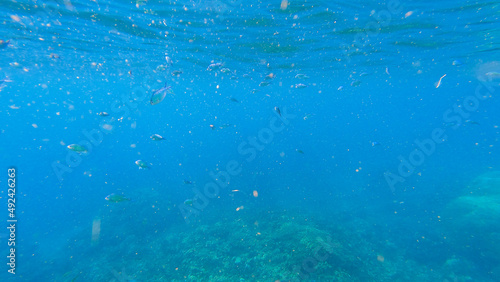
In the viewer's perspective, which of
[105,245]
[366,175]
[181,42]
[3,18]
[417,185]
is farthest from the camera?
[366,175]

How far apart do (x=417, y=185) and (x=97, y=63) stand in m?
35.8

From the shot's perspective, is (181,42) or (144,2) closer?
(144,2)

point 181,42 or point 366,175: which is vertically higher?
point 181,42

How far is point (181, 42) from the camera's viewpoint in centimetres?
1672

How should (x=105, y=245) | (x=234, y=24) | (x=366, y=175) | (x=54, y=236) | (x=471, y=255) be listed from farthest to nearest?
1. (x=366, y=175)
2. (x=54, y=236)
3. (x=105, y=245)
4. (x=234, y=24)
5. (x=471, y=255)

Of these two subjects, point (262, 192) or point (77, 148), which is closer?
point (77, 148)

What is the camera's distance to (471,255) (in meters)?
10.6

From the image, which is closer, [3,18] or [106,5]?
[106,5]

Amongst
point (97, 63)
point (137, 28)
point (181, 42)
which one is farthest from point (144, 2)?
point (97, 63)

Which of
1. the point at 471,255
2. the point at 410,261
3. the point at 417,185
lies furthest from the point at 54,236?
the point at 417,185

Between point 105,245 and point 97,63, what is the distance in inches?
744

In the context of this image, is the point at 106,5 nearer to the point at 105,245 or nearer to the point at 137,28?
the point at 137,28

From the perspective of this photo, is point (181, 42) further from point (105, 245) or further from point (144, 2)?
point (105, 245)

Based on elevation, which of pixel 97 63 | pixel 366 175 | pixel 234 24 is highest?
pixel 97 63
